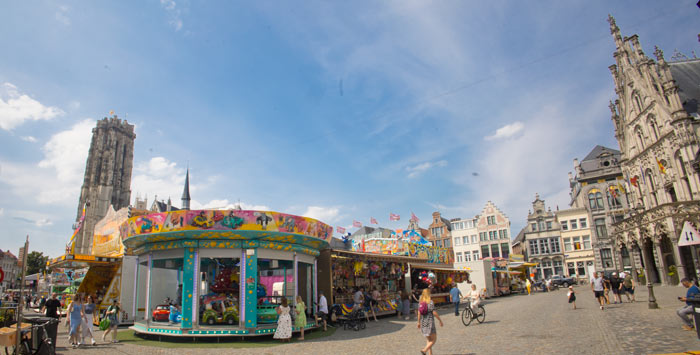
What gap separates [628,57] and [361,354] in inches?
1626

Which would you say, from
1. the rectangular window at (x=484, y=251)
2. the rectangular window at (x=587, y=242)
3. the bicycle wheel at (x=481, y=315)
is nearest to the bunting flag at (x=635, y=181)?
the rectangular window at (x=587, y=242)

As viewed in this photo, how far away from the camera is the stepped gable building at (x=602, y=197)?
168ft

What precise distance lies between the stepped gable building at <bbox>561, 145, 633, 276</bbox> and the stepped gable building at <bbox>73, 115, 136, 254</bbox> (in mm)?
98288

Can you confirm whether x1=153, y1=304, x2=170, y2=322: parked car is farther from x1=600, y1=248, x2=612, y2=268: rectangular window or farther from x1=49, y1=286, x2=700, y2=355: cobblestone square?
x1=600, y1=248, x2=612, y2=268: rectangular window

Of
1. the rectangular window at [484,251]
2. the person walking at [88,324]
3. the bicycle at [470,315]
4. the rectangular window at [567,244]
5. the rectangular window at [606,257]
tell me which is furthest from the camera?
the rectangular window at [484,251]

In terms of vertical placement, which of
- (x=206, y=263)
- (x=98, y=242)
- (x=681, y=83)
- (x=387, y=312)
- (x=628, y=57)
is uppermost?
(x=628, y=57)

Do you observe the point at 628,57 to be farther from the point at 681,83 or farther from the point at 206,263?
the point at 206,263

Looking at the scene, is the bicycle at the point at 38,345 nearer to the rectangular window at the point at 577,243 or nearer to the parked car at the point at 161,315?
the parked car at the point at 161,315

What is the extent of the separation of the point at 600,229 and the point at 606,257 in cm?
388

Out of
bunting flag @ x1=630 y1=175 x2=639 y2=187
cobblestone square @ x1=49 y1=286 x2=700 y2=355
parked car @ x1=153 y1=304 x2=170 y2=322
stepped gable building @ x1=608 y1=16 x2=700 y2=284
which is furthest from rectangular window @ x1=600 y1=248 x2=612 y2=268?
parked car @ x1=153 y1=304 x2=170 y2=322

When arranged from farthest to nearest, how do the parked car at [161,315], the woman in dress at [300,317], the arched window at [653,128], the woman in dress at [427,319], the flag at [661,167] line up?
the arched window at [653,128] → the flag at [661,167] → the parked car at [161,315] → the woman in dress at [300,317] → the woman in dress at [427,319]

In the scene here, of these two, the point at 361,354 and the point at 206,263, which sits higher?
the point at 206,263

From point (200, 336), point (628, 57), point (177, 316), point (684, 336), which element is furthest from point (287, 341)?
point (628, 57)

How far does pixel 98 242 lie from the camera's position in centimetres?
2844
